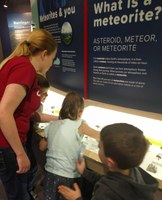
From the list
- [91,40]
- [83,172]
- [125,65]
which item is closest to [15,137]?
[83,172]

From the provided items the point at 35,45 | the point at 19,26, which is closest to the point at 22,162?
the point at 35,45

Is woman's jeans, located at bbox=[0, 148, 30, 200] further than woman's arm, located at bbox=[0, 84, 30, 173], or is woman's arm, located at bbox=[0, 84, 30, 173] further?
woman's jeans, located at bbox=[0, 148, 30, 200]

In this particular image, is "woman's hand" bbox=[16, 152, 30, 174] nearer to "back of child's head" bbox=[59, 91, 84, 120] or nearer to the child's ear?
"back of child's head" bbox=[59, 91, 84, 120]

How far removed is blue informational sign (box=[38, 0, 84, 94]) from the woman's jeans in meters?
1.04

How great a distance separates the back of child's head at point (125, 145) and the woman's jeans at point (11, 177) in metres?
0.60

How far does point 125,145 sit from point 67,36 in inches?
60.9

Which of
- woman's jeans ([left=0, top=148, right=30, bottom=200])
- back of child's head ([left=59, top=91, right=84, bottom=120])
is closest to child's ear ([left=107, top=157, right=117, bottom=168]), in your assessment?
back of child's head ([left=59, top=91, right=84, bottom=120])

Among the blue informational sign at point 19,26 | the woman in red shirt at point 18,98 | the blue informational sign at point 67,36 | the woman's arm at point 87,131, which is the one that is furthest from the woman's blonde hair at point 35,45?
the blue informational sign at point 19,26

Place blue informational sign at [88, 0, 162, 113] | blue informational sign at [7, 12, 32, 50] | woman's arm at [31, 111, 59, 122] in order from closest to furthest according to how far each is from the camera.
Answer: blue informational sign at [88, 0, 162, 113] → woman's arm at [31, 111, 59, 122] → blue informational sign at [7, 12, 32, 50]

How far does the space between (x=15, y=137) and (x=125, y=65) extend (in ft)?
3.24

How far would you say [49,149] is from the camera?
1.24 metres

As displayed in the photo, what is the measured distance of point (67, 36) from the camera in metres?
2.04

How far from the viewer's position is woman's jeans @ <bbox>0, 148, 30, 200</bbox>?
1121mm

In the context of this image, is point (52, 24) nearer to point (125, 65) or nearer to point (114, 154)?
point (125, 65)
